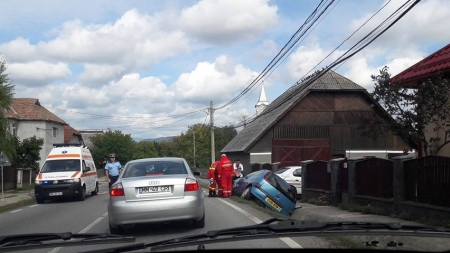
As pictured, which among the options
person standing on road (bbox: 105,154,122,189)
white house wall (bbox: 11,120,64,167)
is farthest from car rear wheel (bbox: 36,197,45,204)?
white house wall (bbox: 11,120,64,167)

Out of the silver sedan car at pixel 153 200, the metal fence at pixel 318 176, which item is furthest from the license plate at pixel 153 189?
the metal fence at pixel 318 176

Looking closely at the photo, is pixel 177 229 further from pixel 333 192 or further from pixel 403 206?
pixel 333 192

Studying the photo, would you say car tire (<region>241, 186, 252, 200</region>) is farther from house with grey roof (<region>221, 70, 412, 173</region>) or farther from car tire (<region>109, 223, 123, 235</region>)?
house with grey roof (<region>221, 70, 412, 173</region>)

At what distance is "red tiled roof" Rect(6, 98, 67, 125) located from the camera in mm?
53938

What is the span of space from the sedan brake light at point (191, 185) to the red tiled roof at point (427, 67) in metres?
7.57

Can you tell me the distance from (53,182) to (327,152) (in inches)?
981

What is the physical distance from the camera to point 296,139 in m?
41.8

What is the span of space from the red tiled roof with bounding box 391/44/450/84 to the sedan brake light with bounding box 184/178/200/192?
7.57 meters

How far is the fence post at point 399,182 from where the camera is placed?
13281 mm

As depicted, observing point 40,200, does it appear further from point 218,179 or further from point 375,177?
point 375,177

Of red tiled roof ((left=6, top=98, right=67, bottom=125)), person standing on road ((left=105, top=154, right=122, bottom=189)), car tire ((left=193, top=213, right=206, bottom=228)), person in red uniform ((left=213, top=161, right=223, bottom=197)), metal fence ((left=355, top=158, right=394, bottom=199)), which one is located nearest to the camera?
car tire ((left=193, top=213, right=206, bottom=228))

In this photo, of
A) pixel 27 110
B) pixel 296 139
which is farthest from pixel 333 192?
pixel 27 110

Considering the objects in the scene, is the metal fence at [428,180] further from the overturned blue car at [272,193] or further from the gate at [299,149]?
the gate at [299,149]

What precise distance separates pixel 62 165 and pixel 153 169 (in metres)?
12.5
